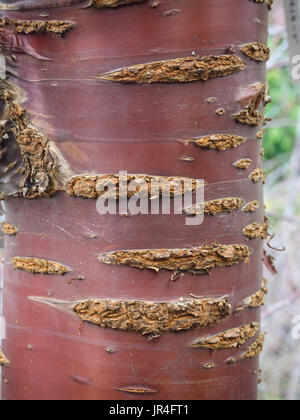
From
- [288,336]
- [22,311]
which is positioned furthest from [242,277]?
[288,336]

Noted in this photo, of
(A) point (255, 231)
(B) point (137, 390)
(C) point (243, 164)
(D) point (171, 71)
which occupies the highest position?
(D) point (171, 71)

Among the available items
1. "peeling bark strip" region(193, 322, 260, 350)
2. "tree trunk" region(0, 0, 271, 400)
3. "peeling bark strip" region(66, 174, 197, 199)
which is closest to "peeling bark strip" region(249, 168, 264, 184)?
"tree trunk" region(0, 0, 271, 400)

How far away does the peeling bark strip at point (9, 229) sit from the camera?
2.59 feet

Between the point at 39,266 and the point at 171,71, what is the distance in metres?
0.35

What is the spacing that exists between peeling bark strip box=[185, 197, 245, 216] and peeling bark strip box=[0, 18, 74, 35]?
1.02 feet

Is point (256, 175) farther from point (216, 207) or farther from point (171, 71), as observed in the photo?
point (171, 71)

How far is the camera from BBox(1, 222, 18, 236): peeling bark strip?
79 centimetres

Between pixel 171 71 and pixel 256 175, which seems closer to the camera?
pixel 171 71

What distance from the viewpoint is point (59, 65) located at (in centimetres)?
71

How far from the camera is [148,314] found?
70 centimetres

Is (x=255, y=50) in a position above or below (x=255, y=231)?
above

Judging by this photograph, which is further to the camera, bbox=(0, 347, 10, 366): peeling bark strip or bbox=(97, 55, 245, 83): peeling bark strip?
bbox=(0, 347, 10, 366): peeling bark strip

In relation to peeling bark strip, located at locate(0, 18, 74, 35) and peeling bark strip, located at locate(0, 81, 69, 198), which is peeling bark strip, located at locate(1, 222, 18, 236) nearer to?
peeling bark strip, located at locate(0, 81, 69, 198)

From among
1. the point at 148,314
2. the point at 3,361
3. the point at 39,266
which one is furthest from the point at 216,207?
the point at 3,361
